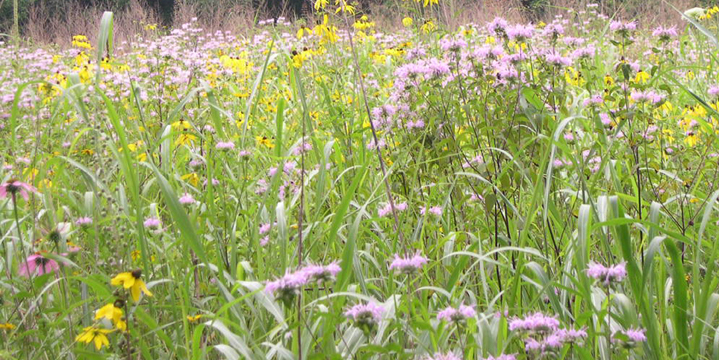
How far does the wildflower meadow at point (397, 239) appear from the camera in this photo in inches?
44.5

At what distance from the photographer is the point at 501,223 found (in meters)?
1.95

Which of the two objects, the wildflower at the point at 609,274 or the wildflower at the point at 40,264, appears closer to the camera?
the wildflower at the point at 609,274

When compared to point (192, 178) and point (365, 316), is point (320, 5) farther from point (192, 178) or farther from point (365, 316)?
point (365, 316)

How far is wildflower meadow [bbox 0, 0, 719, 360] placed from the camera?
1130mm

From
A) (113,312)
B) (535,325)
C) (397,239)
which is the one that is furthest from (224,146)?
(535,325)

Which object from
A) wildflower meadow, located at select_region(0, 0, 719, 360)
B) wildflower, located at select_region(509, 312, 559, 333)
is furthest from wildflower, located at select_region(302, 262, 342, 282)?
wildflower, located at select_region(509, 312, 559, 333)

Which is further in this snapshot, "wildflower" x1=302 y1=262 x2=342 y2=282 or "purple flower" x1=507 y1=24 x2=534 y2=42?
"purple flower" x1=507 y1=24 x2=534 y2=42

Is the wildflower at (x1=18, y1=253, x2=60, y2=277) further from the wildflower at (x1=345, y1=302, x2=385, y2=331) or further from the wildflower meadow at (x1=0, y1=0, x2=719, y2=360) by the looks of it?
the wildflower at (x1=345, y1=302, x2=385, y2=331)

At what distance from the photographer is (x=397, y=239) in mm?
1474

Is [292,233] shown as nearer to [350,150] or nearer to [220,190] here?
[220,190]

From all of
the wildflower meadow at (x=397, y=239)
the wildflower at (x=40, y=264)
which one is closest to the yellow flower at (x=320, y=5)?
the wildflower meadow at (x=397, y=239)

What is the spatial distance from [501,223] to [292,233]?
61 cm

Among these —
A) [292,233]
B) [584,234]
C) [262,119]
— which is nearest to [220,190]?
[292,233]

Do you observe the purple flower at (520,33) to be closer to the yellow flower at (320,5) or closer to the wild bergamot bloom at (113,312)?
the yellow flower at (320,5)
